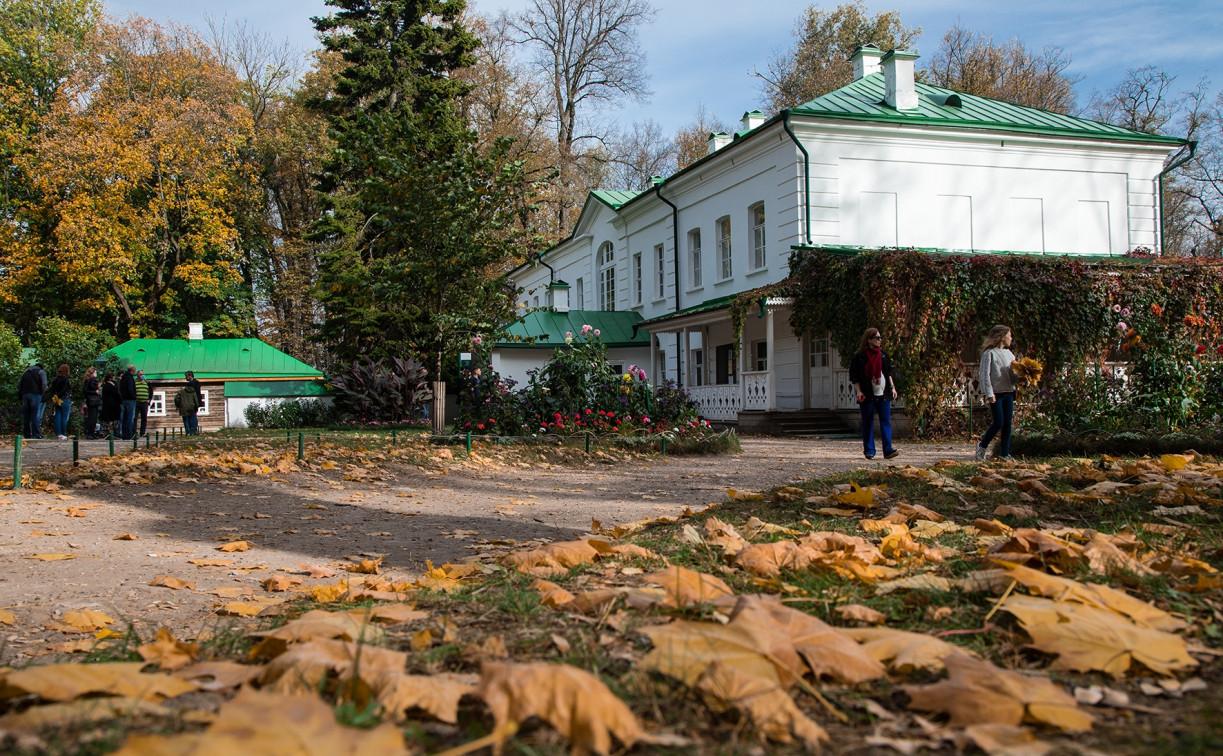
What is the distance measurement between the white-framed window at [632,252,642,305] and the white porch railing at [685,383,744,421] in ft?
27.5

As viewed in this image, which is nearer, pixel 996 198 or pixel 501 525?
pixel 501 525

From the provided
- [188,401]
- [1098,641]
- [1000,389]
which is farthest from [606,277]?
[1098,641]

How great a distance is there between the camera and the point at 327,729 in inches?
50.3

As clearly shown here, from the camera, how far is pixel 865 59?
25.0 meters

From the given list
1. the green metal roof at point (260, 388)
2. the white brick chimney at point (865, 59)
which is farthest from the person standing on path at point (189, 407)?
the white brick chimney at point (865, 59)

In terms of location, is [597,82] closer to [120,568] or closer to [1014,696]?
[120,568]

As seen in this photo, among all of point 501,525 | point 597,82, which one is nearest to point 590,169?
point 597,82

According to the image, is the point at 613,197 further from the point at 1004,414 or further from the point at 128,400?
the point at 1004,414

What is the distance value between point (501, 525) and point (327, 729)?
4945 mm

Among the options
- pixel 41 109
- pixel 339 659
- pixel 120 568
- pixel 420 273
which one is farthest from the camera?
pixel 41 109

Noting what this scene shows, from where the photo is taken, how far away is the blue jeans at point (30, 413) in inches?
766

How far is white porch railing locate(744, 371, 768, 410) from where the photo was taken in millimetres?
20469

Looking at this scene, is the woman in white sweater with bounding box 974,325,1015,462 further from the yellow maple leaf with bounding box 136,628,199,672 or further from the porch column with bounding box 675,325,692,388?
the porch column with bounding box 675,325,692,388

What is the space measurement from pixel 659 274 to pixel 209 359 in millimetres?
16493
